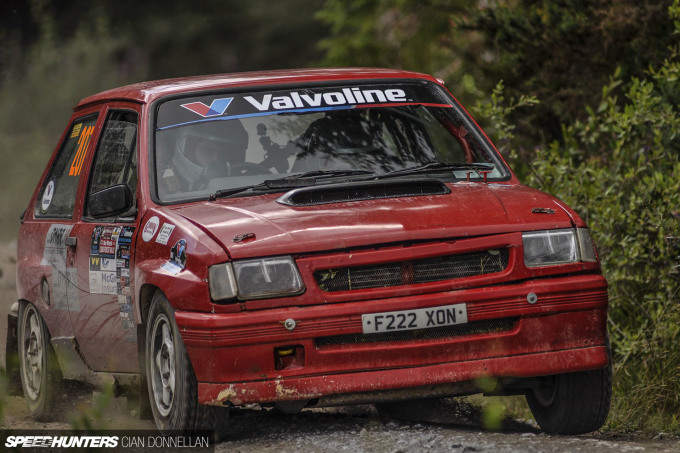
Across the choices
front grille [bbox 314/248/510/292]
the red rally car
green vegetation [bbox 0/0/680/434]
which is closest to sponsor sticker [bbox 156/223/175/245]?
the red rally car

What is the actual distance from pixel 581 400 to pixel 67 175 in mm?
3508

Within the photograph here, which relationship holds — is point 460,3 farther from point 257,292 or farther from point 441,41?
point 257,292

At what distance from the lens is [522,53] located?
10453mm

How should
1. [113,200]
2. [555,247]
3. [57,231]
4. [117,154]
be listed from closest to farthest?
[555,247] → [113,200] → [117,154] → [57,231]

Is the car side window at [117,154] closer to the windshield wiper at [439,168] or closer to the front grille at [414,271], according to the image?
the windshield wiper at [439,168]

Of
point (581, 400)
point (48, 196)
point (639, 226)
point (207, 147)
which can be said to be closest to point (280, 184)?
point (207, 147)

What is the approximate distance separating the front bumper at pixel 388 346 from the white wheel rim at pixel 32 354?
2495 mm

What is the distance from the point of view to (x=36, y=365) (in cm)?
754

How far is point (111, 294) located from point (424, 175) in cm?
171

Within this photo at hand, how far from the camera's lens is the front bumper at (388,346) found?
507cm

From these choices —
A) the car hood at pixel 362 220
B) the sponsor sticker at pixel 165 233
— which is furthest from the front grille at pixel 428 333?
the sponsor sticker at pixel 165 233

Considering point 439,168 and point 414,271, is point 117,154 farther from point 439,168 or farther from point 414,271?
point 414,271

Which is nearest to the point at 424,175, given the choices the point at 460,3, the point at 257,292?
the point at 257,292

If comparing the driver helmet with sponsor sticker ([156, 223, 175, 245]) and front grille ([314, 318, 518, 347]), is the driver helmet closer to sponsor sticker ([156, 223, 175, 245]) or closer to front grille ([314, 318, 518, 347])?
sponsor sticker ([156, 223, 175, 245])
